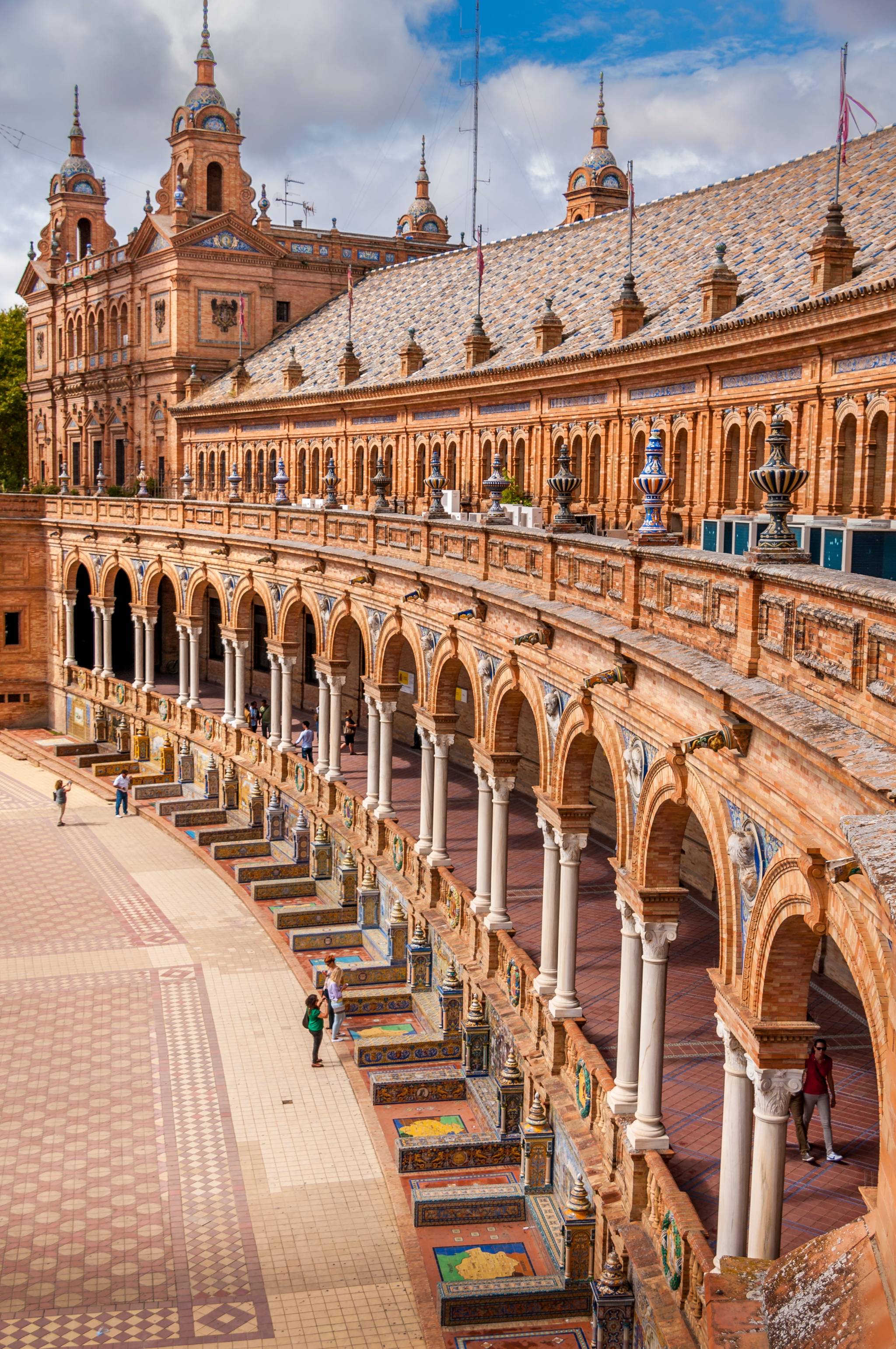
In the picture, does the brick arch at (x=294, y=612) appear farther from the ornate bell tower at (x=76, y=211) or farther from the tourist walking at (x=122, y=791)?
the ornate bell tower at (x=76, y=211)

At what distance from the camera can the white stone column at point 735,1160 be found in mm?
12414

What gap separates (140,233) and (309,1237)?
56.9 metres

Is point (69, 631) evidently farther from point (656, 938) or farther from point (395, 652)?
point (656, 938)

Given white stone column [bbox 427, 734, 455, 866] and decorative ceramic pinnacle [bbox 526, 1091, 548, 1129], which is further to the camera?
white stone column [bbox 427, 734, 455, 866]

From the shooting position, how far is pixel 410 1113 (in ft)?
72.0

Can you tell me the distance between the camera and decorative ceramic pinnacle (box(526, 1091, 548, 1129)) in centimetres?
1856

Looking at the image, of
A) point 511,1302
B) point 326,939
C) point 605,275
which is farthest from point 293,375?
point 511,1302

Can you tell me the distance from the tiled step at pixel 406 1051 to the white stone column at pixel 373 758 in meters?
8.42

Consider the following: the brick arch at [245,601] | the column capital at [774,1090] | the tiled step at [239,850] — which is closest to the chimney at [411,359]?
the brick arch at [245,601]

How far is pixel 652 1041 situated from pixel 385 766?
16038 millimetres

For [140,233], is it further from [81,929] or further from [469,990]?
[469,990]

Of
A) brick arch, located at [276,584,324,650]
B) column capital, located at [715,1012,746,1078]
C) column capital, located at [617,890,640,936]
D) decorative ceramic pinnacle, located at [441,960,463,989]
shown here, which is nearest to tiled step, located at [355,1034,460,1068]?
decorative ceramic pinnacle, located at [441,960,463,989]

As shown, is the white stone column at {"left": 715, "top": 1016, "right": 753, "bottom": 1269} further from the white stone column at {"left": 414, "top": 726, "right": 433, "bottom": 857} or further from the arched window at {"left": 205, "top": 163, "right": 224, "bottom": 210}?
the arched window at {"left": 205, "top": 163, "right": 224, "bottom": 210}

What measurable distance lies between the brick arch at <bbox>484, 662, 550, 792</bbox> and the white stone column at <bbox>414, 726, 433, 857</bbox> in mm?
4324
